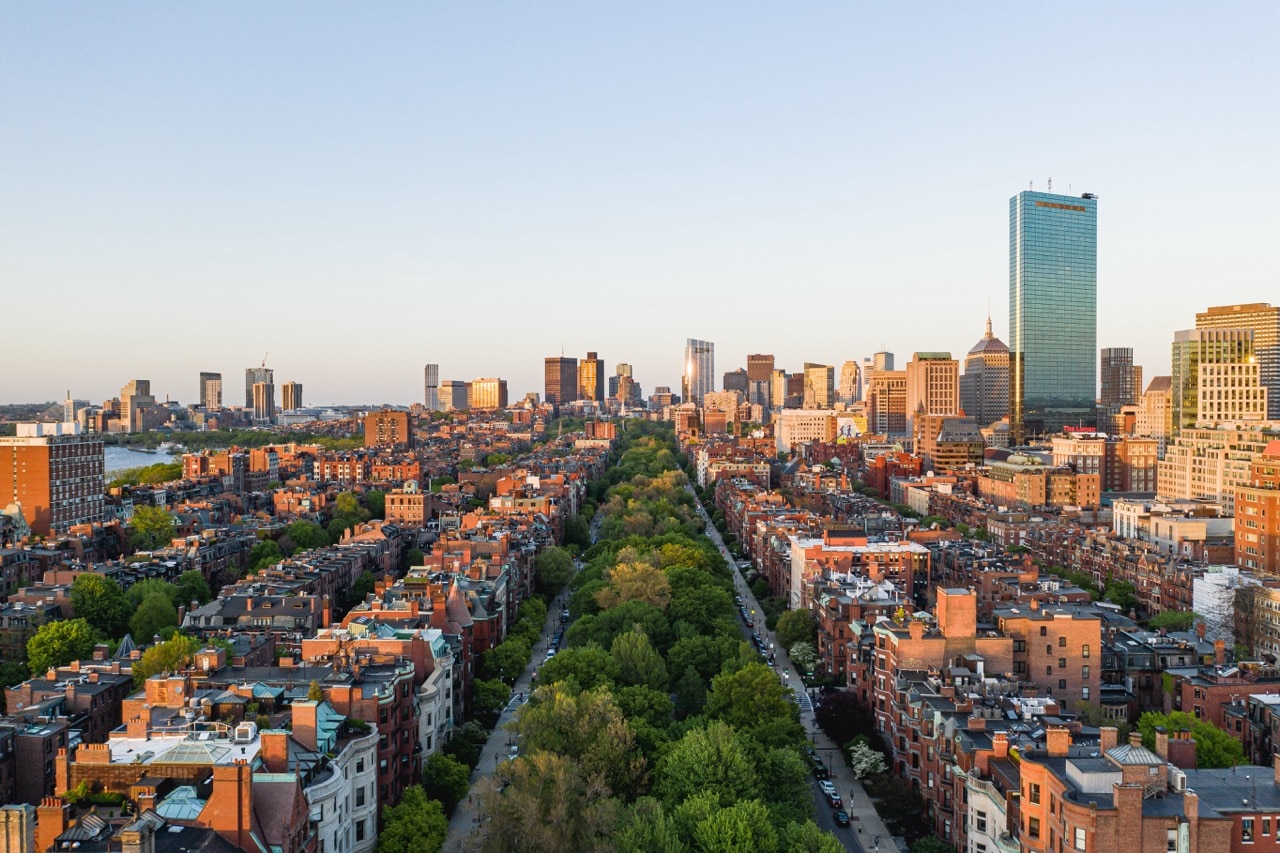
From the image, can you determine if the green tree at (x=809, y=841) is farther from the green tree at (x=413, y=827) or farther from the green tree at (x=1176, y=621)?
the green tree at (x=1176, y=621)

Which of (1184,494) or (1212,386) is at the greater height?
A: (1212,386)

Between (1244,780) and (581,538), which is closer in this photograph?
(1244,780)

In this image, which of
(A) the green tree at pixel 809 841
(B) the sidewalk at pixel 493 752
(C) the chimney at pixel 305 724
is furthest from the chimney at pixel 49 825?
(A) the green tree at pixel 809 841

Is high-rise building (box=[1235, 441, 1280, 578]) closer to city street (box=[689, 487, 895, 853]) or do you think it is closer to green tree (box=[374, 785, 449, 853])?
city street (box=[689, 487, 895, 853])

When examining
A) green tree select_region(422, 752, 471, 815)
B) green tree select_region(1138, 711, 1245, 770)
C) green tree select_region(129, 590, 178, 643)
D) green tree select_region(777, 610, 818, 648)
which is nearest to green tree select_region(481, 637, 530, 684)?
green tree select_region(422, 752, 471, 815)

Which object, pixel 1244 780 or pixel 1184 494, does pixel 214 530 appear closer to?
pixel 1244 780

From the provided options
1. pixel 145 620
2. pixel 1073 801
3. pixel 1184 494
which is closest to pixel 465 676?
pixel 145 620


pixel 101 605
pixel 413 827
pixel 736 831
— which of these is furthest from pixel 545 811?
pixel 101 605
